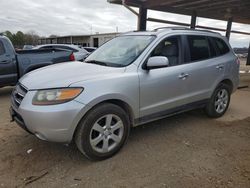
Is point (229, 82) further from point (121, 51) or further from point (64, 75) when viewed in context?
point (64, 75)

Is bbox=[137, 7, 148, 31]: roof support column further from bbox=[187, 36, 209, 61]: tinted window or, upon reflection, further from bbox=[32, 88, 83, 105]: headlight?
bbox=[32, 88, 83, 105]: headlight

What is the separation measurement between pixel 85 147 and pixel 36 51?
515cm

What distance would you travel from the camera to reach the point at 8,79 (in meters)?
6.82

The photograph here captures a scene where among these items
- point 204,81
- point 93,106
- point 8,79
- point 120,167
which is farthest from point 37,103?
point 8,79

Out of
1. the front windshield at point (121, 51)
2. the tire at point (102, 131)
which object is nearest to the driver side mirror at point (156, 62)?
the front windshield at point (121, 51)

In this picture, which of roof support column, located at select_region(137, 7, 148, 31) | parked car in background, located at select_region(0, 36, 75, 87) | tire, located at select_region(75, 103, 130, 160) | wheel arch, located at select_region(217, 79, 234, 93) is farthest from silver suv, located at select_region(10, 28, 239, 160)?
roof support column, located at select_region(137, 7, 148, 31)

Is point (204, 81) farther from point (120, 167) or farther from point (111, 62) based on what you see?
point (120, 167)

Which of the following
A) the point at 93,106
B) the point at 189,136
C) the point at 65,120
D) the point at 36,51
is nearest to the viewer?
the point at 65,120

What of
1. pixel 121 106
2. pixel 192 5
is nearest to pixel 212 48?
pixel 121 106

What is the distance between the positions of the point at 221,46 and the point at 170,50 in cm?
154

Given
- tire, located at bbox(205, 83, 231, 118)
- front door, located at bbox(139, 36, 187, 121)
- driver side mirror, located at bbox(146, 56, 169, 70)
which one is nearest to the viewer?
driver side mirror, located at bbox(146, 56, 169, 70)

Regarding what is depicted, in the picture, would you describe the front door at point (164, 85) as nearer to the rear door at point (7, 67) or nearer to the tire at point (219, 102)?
the tire at point (219, 102)

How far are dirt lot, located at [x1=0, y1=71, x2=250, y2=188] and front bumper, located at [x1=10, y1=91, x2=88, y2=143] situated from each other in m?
0.49

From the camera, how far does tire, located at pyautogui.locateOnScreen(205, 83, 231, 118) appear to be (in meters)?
4.95
